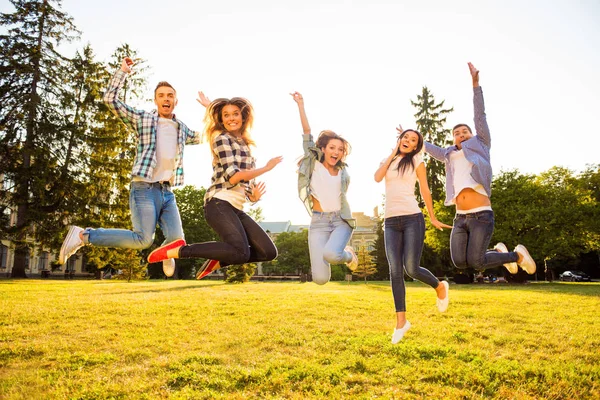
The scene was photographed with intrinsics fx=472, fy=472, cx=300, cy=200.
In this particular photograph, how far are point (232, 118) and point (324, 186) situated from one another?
173 cm

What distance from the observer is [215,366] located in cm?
1048

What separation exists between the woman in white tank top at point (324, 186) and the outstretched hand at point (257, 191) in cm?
127

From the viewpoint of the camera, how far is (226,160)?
19.1ft

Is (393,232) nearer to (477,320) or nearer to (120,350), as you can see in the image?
(120,350)

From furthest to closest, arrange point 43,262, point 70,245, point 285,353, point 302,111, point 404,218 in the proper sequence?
point 43,262 → point 285,353 → point 302,111 → point 404,218 → point 70,245

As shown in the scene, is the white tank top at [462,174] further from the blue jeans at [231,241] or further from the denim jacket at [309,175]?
the blue jeans at [231,241]

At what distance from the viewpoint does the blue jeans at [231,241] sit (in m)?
5.60

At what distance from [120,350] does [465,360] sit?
8.28 meters

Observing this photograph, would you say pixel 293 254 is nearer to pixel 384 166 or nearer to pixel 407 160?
pixel 407 160

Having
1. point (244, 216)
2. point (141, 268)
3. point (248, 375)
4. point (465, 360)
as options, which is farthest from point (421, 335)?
point (141, 268)

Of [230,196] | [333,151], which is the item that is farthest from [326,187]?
[230,196]

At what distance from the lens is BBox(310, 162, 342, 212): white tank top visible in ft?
22.9

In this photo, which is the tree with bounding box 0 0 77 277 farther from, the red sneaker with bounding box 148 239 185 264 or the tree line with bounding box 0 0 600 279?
the red sneaker with bounding box 148 239 185 264

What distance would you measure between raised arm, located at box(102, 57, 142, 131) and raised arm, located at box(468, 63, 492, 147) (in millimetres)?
4296
